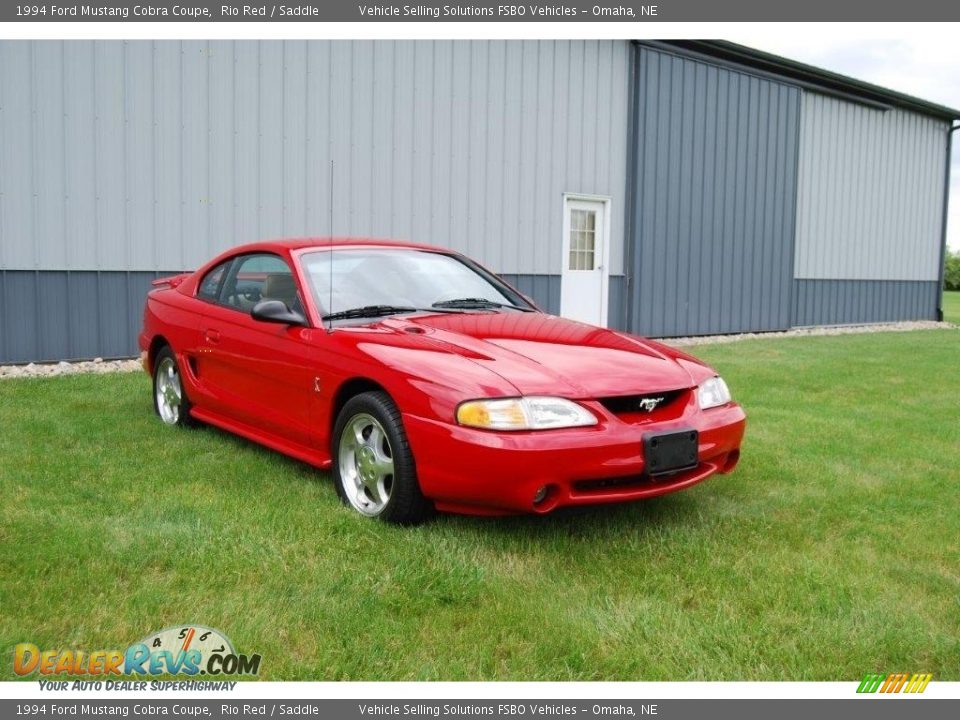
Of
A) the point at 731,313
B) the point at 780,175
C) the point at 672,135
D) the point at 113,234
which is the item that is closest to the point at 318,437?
the point at 113,234

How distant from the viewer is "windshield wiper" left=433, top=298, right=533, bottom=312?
4.76 metres

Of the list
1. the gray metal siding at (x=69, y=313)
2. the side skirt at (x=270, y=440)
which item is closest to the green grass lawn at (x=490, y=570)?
the side skirt at (x=270, y=440)

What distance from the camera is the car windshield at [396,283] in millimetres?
4621

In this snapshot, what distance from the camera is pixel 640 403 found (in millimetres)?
3814

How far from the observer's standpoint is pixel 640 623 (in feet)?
9.74

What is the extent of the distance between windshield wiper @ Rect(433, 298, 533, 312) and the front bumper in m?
1.14

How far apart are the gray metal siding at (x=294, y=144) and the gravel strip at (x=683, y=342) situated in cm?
97

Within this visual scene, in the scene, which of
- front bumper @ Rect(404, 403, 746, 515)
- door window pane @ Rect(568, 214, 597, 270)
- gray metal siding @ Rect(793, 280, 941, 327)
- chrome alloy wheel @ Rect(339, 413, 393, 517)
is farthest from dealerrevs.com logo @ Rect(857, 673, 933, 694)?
gray metal siding @ Rect(793, 280, 941, 327)

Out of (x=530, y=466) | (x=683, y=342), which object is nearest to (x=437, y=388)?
(x=530, y=466)

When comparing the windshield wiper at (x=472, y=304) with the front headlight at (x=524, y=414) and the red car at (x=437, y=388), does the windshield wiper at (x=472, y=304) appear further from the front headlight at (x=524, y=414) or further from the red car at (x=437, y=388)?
the front headlight at (x=524, y=414)

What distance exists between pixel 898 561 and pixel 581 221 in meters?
9.77

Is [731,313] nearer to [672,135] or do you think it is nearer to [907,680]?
[672,135]

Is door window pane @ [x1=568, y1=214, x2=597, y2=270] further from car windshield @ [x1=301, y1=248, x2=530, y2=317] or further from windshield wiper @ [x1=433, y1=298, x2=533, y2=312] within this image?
windshield wiper @ [x1=433, y1=298, x2=533, y2=312]
